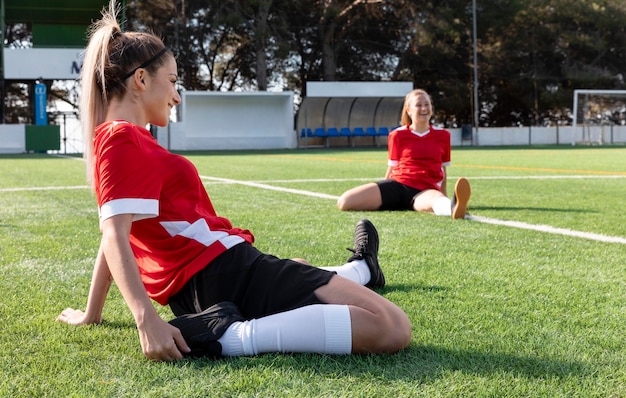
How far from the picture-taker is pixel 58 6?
33719 millimetres

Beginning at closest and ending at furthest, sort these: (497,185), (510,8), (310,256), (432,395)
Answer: (432,395)
(310,256)
(497,185)
(510,8)

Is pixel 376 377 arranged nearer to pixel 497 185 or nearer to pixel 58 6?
pixel 497 185

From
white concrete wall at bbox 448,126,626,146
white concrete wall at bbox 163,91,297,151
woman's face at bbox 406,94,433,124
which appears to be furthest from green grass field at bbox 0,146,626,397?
white concrete wall at bbox 448,126,626,146

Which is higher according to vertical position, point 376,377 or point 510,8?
point 510,8

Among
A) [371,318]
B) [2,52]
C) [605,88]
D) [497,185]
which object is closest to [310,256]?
[371,318]

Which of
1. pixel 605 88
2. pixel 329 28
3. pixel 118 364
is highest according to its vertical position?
pixel 329 28

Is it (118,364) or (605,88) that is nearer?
(118,364)

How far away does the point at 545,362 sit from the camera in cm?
230

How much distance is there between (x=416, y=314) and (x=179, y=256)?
1011 mm

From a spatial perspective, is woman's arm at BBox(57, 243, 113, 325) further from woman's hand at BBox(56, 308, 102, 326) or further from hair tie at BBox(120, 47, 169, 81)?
hair tie at BBox(120, 47, 169, 81)

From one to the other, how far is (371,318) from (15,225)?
4486 mm

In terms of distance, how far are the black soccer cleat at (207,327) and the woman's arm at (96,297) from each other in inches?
20.5

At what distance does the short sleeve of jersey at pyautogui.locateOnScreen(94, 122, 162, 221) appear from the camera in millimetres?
2273

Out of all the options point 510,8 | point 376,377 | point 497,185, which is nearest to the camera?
point 376,377
